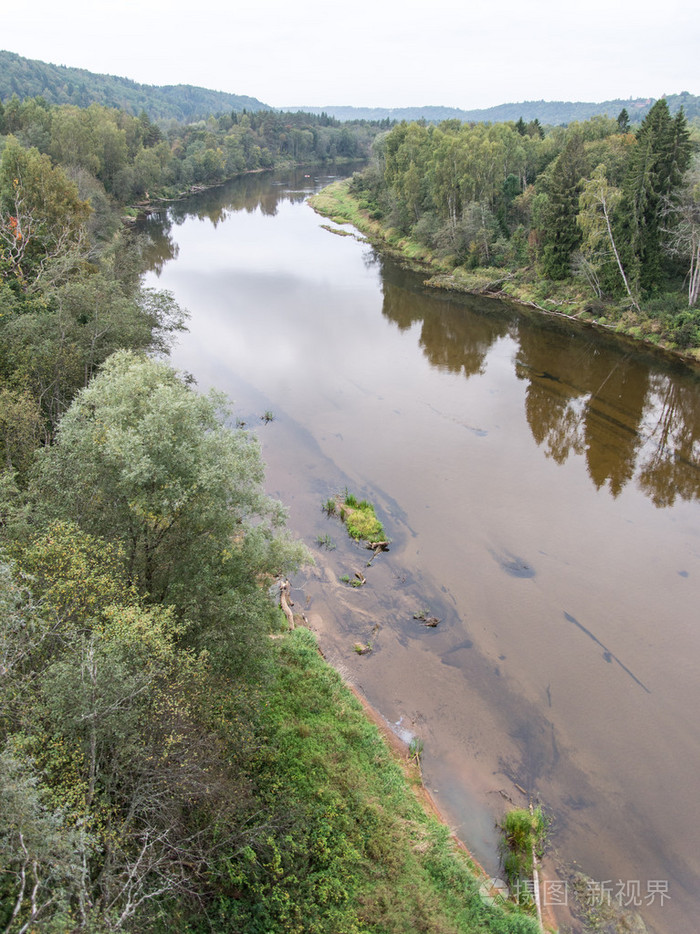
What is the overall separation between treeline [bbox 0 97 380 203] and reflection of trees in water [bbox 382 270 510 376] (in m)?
32.0

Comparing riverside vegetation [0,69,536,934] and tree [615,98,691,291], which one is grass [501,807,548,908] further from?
tree [615,98,691,291]

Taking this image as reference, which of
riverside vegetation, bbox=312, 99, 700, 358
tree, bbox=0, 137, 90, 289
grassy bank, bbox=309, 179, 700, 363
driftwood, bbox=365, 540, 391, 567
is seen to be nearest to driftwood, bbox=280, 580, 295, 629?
driftwood, bbox=365, 540, 391, 567

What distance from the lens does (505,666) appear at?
16328 mm

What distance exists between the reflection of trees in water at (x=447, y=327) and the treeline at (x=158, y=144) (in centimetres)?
3195

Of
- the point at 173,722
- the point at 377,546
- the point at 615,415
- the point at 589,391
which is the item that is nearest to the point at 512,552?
the point at 377,546

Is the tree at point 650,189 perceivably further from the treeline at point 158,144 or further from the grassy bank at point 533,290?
the treeline at point 158,144

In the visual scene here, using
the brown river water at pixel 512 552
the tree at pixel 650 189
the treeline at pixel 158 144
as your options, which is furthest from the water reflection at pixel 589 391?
the treeline at pixel 158 144

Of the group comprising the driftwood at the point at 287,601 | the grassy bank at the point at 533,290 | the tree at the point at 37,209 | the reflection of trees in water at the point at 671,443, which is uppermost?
the tree at the point at 37,209

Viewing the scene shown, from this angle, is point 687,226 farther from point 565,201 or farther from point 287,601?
point 287,601

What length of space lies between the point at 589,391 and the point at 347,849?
94.3 ft

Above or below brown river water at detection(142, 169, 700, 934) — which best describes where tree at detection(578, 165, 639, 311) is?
above

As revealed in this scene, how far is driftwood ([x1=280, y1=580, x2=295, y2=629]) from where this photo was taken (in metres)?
17.3

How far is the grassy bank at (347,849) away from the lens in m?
9.37

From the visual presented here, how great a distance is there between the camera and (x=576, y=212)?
4462cm
